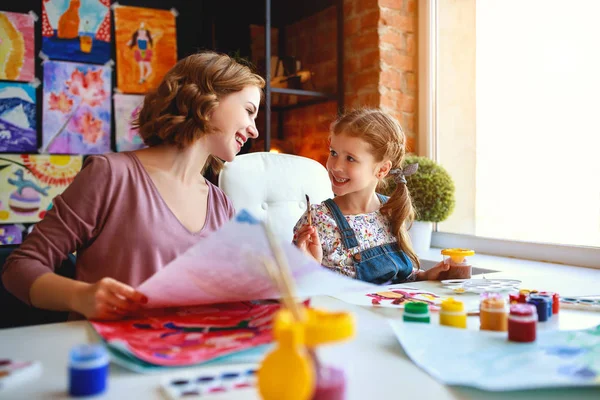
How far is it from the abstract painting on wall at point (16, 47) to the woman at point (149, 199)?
1604 mm

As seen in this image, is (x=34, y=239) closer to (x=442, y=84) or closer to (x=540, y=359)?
(x=540, y=359)

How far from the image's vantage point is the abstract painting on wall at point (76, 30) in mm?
2441

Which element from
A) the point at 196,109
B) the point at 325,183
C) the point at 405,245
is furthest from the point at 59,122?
the point at 405,245

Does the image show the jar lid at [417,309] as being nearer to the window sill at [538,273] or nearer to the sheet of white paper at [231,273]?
the sheet of white paper at [231,273]

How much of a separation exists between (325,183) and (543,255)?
35.6 inches

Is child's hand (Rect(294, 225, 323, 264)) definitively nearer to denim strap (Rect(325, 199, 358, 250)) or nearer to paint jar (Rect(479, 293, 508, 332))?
denim strap (Rect(325, 199, 358, 250))

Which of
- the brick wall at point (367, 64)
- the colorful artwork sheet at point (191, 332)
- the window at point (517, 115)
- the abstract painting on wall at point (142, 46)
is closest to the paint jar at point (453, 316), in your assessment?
the colorful artwork sheet at point (191, 332)

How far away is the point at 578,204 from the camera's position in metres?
1.91

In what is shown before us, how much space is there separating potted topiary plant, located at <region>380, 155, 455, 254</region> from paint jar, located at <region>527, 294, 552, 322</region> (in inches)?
51.9

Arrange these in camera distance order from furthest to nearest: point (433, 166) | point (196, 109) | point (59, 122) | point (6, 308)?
point (59, 122), point (433, 166), point (6, 308), point (196, 109)

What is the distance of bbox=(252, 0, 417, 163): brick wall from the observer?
2.51 metres

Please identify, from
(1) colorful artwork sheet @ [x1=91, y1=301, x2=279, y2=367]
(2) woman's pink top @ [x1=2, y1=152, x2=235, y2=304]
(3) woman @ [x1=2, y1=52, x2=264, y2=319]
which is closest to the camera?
(1) colorful artwork sheet @ [x1=91, y1=301, x2=279, y2=367]

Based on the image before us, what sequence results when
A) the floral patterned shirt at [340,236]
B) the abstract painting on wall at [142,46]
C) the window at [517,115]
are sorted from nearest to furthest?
the floral patterned shirt at [340,236], the window at [517,115], the abstract painting on wall at [142,46]

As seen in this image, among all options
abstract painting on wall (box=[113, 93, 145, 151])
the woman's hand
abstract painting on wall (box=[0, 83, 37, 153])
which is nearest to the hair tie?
the woman's hand
